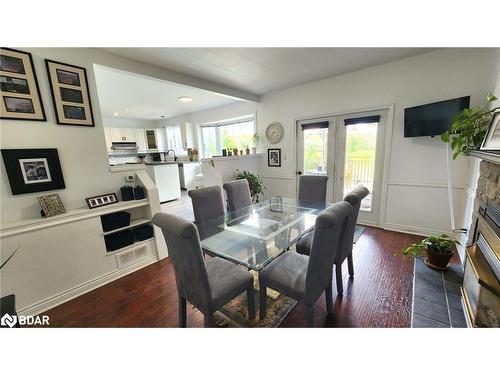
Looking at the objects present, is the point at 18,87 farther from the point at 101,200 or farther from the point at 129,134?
the point at 129,134

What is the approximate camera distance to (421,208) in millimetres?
2762

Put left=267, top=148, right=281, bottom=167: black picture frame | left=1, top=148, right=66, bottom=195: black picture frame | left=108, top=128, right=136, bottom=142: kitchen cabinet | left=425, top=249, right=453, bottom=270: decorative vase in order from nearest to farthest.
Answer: left=1, top=148, right=66, bottom=195: black picture frame, left=425, top=249, right=453, bottom=270: decorative vase, left=267, top=148, right=281, bottom=167: black picture frame, left=108, top=128, right=136, bottom=142: kitchen cabinet

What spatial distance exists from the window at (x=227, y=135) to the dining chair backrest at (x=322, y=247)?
3.76 meters

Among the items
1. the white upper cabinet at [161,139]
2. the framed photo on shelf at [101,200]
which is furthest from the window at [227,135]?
the framed photo on shelf at [101,200]

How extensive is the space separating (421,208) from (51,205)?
14.9 ft

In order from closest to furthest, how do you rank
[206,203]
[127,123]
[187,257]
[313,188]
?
[187,257], [206,203], [313,188], [127,123]

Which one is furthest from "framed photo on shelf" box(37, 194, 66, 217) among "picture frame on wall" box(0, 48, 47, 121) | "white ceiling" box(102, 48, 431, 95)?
"white ceiling" box(102, 48, 431, 95)

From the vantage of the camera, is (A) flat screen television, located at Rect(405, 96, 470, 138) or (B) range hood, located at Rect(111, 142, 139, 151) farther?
(B) range hood, located at Rect(111, 142, 139, 151)

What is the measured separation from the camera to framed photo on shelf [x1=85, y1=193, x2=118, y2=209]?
2001 millimetres

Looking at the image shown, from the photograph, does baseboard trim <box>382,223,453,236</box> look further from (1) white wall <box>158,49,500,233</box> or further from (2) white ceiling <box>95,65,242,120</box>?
(2) white ceiling <box>95,65,242,120</box>

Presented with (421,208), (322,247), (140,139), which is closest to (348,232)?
(322,247)

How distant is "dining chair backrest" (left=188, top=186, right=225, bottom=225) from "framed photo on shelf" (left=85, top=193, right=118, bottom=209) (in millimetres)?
889
